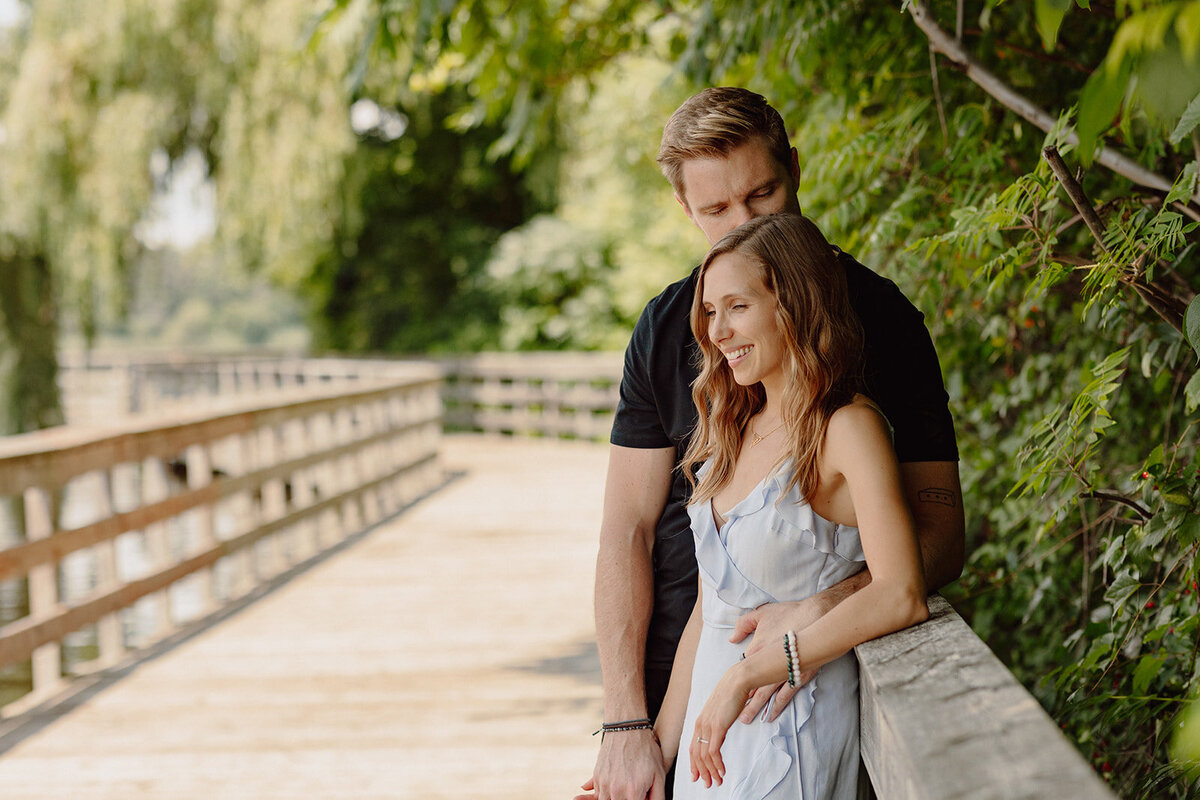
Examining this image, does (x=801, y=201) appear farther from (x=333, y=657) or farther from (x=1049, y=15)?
(x=333, y=657)

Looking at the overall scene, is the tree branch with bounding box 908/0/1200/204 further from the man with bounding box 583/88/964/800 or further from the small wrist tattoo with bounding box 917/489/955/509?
the small wrist tattoo with bounding box 917/489/955/509

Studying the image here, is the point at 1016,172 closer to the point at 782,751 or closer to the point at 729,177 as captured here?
the point at 729,177

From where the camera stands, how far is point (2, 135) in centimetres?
1438

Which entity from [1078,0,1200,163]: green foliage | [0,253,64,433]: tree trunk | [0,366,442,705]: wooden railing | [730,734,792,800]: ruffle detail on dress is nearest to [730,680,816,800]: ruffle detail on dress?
[730,734,792,800]: ruffle detail on dress

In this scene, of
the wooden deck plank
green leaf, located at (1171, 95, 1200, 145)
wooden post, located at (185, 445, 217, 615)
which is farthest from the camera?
wooden post, located at (185, 445, 217, 615)

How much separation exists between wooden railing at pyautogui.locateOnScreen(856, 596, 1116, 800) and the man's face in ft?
2.35

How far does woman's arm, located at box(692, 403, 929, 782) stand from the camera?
140cm

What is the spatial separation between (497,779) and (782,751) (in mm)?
2523

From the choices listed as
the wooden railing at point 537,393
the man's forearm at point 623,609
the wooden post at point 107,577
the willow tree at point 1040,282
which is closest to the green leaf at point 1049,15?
the willow tree at point 1040,282

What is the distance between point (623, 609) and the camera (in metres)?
1.93

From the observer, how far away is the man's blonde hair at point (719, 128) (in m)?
1.78

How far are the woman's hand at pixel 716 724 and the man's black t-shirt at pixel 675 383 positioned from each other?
407 millimetres

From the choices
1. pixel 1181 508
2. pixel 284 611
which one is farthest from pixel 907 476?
pixel 284 611

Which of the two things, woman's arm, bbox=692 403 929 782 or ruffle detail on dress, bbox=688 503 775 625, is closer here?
woman's arm, bbox=692 403 929 782
